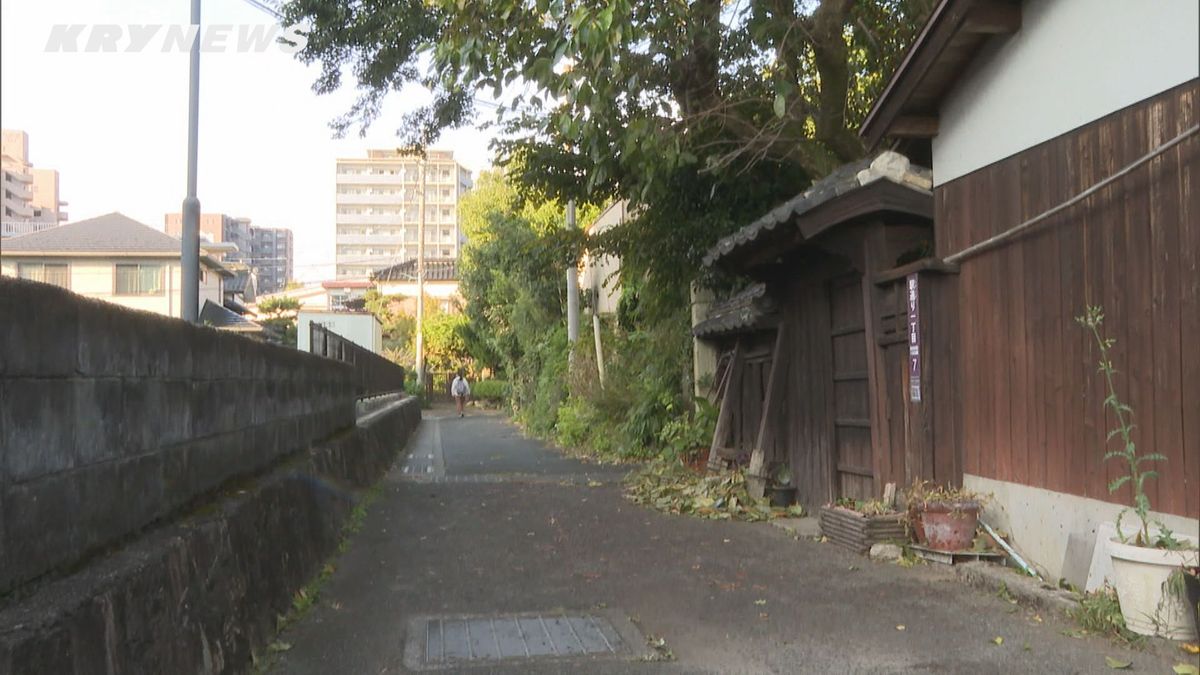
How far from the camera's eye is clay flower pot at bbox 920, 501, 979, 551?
686cm

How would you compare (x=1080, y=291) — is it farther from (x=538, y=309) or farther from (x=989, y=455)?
(x=538, y=309)

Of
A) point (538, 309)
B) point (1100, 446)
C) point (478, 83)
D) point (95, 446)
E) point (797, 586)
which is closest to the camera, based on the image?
point (95, 446)

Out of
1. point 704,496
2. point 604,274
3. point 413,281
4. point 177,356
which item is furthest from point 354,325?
point 413,281

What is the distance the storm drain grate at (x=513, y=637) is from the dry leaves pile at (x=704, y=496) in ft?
14.6

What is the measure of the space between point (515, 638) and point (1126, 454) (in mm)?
3518

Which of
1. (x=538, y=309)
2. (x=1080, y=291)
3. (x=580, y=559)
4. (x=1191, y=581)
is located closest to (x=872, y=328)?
(x=1080, y=291)

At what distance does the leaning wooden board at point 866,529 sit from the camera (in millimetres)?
7535

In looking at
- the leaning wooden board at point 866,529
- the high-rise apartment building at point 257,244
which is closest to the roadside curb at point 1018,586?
the leaning wooden board at point 866,529

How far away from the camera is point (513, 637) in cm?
556

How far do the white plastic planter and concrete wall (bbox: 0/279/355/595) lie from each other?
476cm

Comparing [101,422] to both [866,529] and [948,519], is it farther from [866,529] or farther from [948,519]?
[866,529]

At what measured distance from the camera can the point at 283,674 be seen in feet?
15.8

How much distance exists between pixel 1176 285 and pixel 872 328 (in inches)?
127

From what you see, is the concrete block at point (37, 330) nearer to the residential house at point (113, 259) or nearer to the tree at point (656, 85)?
the tree at point (656, 85)
